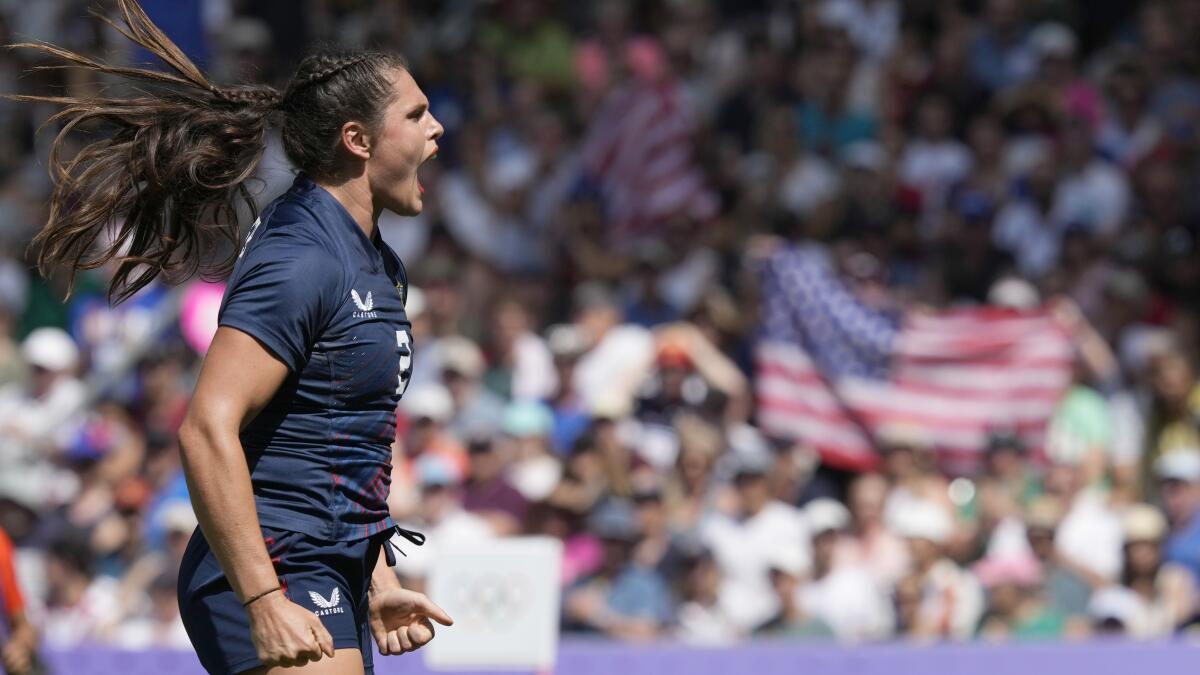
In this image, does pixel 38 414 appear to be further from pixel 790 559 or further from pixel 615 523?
pixel 790 559

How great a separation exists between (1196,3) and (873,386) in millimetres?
3876

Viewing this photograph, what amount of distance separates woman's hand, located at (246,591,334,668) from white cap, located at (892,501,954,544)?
6137 millimetres

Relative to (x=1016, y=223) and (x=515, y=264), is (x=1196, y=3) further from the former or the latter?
(x=515, y=264)

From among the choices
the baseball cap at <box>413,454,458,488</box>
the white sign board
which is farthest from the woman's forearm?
the baseball cap at <box>413,454,458,488</box>

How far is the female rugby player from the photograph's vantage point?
11.2 ft

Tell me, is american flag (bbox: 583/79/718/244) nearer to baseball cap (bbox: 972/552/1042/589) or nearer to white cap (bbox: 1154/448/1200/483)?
baseball cap (bbox: 972/552/1042/589)

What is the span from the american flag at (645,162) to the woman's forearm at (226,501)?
8221 millimetres

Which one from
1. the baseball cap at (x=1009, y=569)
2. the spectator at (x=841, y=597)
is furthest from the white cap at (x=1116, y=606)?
the spectator at (x=841, y=597)

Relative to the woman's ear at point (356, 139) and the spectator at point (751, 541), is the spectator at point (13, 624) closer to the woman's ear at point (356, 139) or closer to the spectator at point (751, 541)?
the woman's ear at point (356, 139)

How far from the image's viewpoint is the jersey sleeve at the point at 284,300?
3.47 metres

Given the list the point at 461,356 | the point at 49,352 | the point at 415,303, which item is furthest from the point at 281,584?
the point at 49,352

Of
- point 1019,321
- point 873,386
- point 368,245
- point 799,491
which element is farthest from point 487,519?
point 368,245

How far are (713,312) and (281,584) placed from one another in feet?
23.7

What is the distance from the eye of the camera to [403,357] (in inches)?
148
